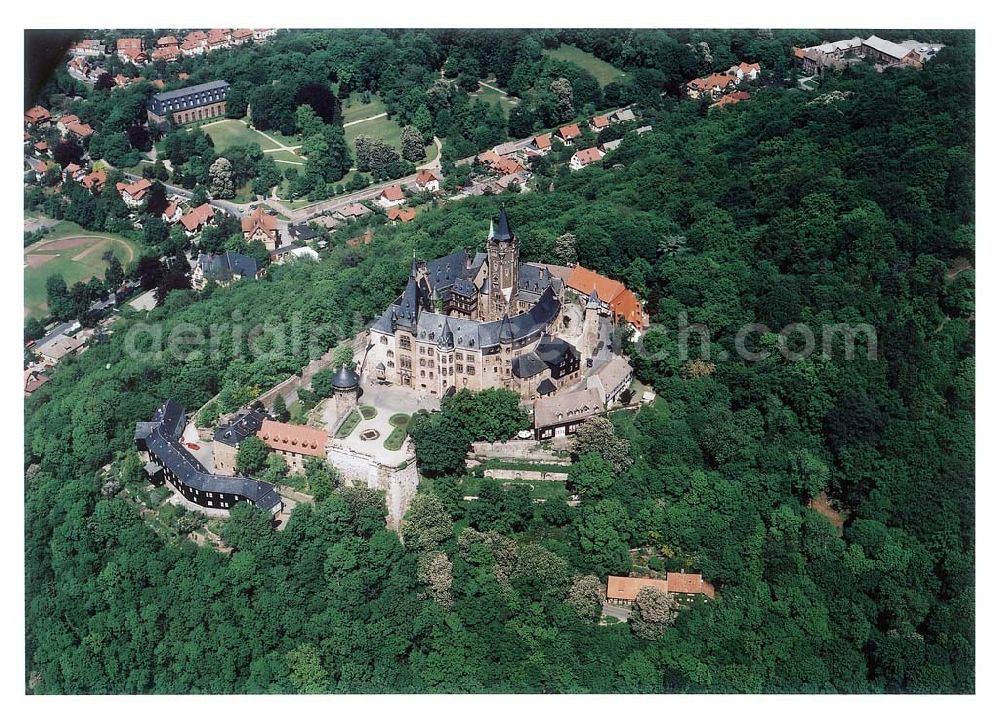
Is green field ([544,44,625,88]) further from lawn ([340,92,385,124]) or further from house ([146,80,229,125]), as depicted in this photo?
house ([146,80,229,125])

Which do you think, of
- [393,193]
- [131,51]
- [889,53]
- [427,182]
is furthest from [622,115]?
[131,51]

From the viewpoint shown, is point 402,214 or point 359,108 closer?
point 402,214

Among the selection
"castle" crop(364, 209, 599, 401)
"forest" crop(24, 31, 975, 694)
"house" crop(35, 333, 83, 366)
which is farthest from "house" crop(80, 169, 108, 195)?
"castle" crop(364, 209, 599, 401)

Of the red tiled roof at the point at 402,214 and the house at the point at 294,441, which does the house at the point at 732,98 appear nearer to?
the red tiled roof at the point at 402,214

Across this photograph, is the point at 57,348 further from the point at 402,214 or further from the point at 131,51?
the point at 131,51

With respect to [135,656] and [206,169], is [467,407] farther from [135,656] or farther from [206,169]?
[206,169]
